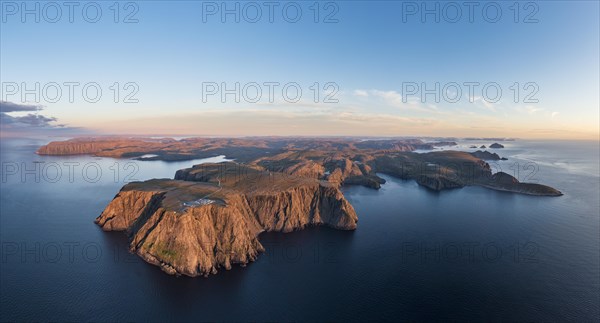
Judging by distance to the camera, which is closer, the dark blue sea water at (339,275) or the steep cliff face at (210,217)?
the dark blue sea water at (339,275)

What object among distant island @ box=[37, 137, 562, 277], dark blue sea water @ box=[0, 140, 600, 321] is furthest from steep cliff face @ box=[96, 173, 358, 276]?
dark blue sea water @ box=[0, 140, 600, 321]

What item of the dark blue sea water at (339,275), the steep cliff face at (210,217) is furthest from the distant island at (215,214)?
the dark blue sea water at (339,275)

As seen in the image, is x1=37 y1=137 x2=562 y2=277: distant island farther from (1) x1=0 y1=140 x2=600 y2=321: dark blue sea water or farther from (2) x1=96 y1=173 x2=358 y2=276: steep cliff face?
(1) x1=0 y1=140 x2=600 y2=321: dark blue sea water

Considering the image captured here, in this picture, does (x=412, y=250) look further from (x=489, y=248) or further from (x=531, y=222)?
(x=531, y=222)

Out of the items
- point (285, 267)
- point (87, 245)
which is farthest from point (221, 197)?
point (87, 245)

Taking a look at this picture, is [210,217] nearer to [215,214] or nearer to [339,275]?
[215,214]

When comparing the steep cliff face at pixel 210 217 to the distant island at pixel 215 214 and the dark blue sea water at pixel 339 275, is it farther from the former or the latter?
the dark blue sea water at pixel 339 275
